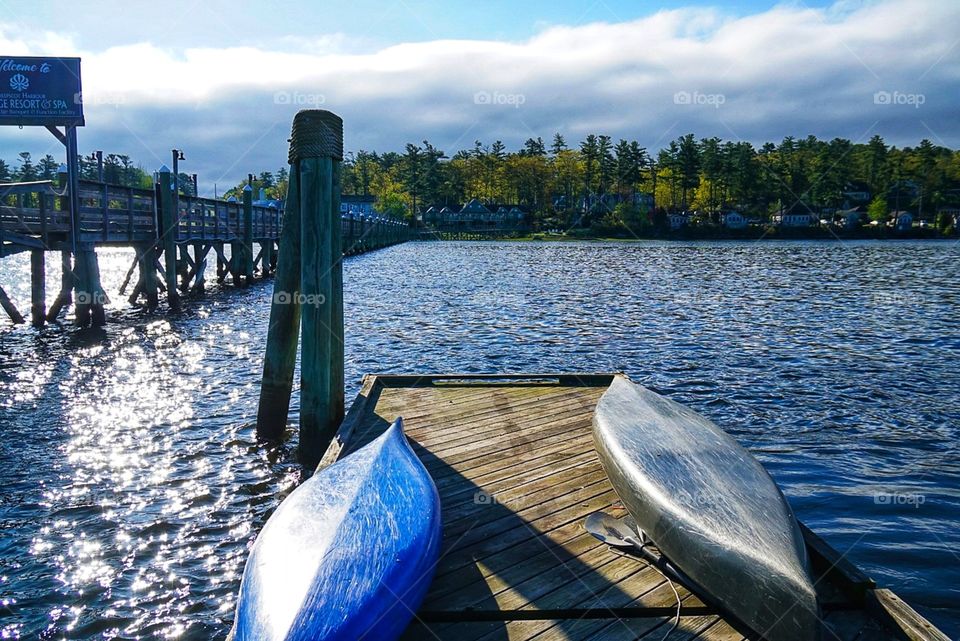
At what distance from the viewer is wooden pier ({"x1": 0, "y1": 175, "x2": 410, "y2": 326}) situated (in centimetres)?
1555

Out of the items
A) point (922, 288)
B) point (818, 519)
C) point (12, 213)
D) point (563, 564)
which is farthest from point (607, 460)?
point (922, 288)

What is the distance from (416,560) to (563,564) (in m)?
1.06

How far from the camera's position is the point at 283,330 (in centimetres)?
809

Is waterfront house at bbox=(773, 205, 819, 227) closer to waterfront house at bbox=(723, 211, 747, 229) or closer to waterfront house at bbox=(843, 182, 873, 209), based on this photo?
waterfront house at bbox=(723, 211, 747, 229)

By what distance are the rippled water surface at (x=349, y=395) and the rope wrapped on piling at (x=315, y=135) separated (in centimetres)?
376

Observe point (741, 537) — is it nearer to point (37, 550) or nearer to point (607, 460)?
point (607, 460)

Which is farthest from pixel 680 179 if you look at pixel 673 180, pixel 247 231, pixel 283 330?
pixel 283 330

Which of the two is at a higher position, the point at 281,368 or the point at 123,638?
the point at 281,368

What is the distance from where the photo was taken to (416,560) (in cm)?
403

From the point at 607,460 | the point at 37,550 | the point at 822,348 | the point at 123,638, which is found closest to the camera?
the point at 123,638

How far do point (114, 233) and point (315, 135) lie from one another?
45.4 ft

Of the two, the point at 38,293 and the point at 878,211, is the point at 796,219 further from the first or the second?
the point at 38,293

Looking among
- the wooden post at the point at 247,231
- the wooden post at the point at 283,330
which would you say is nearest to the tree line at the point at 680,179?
the wooden post at the point at 247,231

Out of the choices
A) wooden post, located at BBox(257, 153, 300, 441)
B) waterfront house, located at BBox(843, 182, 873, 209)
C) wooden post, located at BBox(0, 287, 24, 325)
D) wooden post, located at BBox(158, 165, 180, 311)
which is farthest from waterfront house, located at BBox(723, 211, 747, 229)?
wooden post, located at BBox(257, 153, 300, 441)
